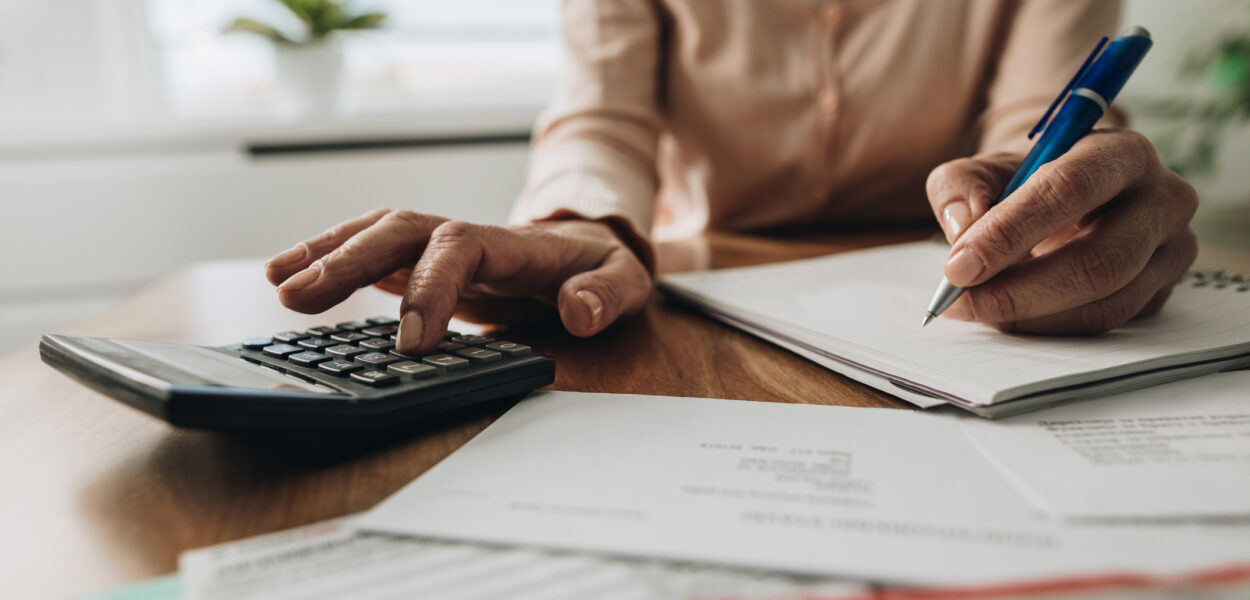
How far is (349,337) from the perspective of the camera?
0.41 metres

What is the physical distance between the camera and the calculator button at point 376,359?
1.16 feet

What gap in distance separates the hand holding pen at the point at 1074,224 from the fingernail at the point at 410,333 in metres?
0.29

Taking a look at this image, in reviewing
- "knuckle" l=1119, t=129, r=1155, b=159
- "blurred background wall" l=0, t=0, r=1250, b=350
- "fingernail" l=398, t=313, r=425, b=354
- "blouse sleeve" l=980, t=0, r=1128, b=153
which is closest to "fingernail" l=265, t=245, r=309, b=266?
"fingernail" l=398, t=313, r=425, b=354

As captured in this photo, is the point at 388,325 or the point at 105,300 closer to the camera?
the point at 388,325

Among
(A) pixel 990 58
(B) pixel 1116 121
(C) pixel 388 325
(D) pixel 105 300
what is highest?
(A) pixel 990 58

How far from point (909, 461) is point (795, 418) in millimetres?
61

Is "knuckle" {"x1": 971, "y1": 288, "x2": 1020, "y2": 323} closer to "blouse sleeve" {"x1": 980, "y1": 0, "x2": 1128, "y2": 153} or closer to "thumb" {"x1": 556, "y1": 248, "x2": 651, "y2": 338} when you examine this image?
"thumb" {"x1": 556, "y1": 248, "x2": 651, "y2": 338}

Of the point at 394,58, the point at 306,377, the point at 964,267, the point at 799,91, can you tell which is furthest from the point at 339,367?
the point at 394,58

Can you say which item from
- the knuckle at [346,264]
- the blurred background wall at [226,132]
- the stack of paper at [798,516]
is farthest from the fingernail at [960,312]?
the blurred background wall at [226,132]

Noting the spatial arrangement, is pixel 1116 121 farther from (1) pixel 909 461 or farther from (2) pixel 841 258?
(1) pixel 909 461

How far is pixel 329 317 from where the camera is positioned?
60 centimetres

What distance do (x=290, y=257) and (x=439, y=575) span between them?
295 millimetres

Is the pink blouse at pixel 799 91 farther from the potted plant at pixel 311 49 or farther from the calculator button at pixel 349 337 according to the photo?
the potted plant at pixel 311 49

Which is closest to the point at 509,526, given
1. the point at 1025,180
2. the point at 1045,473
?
the point at 1045,473
